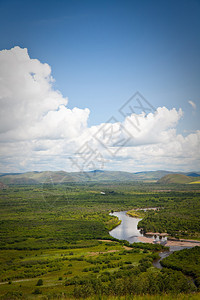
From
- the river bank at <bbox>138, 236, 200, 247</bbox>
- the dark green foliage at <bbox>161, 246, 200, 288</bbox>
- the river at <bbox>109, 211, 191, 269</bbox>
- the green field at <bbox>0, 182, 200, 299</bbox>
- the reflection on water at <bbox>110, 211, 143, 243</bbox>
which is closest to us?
the green field at <bbox>0, 182, 200, 299</bbox>

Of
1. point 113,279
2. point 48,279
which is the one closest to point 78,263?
point 48,279

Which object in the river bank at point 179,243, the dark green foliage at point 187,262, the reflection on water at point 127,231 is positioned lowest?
the reflection on water at point 127,231

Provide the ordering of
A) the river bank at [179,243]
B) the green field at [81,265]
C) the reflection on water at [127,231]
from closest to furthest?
the green field at [81,265] → the river bank at [179,243] → the reflection on water at [127,231]

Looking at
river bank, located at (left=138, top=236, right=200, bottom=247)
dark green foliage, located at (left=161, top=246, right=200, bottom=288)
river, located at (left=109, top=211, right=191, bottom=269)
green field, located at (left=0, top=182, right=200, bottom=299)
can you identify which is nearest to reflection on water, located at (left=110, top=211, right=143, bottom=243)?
river, located at (left=109, top=211, right=191, bottom=269)

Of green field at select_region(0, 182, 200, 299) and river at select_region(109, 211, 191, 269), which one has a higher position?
green field at select_region(0, 182, 200, 299)

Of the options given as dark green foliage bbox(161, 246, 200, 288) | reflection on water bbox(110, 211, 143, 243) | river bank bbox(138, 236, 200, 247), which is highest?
dark green foliage bbox(161, 246, 200, 288)

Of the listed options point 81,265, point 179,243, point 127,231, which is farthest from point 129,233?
point 81,265

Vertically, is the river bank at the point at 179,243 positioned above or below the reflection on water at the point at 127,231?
above

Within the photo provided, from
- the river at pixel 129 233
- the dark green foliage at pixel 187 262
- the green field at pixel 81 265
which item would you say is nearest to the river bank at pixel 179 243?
the river at pixel 129 233

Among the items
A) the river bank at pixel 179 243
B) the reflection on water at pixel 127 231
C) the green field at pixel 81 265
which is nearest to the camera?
the green field at pixel 81 265

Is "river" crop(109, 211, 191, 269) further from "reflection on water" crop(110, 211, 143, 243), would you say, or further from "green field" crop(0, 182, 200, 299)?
"green field" crop(0, 182, 200, 299)

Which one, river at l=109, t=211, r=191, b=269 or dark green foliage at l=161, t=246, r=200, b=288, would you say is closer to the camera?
dark green foliage at l=161, t=246, r=200, b=288

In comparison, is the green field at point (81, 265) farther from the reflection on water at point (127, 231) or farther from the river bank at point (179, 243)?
the river bank at point (179, 243)
